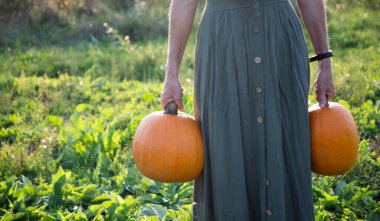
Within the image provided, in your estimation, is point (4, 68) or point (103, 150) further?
point (4, 68)

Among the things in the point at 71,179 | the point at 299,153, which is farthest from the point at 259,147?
the point at 71,179

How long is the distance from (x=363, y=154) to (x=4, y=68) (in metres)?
5.40

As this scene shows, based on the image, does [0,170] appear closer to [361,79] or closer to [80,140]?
[80,140]

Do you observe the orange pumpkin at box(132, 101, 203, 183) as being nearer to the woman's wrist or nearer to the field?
the woman's wrist

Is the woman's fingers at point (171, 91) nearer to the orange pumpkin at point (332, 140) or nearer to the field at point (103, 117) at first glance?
the orange pumpkin at point (332, 140)

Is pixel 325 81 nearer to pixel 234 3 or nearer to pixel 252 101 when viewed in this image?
pixel 252 101

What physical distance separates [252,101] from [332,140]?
51cm

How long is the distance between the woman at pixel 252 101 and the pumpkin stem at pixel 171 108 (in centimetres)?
3

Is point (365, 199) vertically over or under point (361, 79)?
under

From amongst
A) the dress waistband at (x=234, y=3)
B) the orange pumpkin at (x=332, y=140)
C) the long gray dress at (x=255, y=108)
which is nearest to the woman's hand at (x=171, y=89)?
the long gray dress at (x=255, y=108)

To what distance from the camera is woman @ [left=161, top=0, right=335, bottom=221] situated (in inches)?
81.3

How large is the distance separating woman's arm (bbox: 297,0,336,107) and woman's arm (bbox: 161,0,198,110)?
57cm

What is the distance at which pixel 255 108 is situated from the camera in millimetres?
2078

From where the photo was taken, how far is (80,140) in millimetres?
4098
